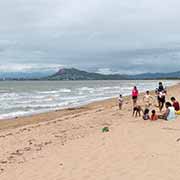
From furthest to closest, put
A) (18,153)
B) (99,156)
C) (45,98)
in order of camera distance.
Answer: (45,98) → (18,153) → (99,156)

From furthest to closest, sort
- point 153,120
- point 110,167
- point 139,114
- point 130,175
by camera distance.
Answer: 1. point 139,114
2. point 153,120
3. point 110,167
4. point 130,175

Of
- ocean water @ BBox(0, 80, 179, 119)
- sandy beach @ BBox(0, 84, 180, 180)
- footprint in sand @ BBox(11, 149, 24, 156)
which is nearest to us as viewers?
sandy beach @ BBox(0, 84, 180, 180)

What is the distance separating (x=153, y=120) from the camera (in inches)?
570

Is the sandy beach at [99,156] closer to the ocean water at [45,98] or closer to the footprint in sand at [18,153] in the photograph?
the footprint in sand at [18,153]

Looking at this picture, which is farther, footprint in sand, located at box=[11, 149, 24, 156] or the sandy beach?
footprint in sand, located at box=[11, 149, 24, 156]

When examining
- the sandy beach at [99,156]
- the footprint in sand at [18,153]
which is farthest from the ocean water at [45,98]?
the footprint in sand at [18,153]

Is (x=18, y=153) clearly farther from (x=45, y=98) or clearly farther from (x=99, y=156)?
(x=45, y=98)

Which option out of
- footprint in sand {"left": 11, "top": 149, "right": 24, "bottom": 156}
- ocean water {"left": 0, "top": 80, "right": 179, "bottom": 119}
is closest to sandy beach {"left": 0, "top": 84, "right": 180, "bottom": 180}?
footprint in sand {"left": 11, "top": 149, "right": 24, "bottom": 156}

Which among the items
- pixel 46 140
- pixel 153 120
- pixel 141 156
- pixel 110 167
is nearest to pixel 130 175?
pixel 110 167

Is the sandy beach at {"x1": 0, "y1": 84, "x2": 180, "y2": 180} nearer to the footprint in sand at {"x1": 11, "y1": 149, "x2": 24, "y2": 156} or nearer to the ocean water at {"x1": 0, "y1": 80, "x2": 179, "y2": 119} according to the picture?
the footprint in sand at {"x1": 11, "y1": 149, "x2": 24, "y2": 156}

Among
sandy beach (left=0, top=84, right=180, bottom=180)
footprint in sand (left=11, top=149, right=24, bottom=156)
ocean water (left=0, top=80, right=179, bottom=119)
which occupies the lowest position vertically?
ocean water (left=0, top=80, right=179, bottom=119)

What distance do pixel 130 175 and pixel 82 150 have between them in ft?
9.12

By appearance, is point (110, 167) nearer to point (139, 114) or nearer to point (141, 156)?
point (141, 156)

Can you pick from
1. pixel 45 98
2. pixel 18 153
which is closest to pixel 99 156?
pixel 18 153
